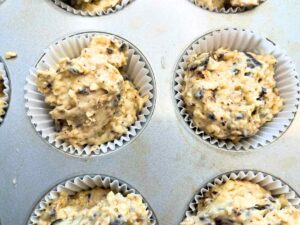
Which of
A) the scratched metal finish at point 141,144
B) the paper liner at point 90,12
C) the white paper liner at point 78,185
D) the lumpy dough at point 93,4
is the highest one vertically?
the lumpy dough at point 93,4

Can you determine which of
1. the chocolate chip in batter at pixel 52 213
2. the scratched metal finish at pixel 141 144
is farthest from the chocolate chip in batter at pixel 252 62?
the chocolate chip in batter at pixel 52 213

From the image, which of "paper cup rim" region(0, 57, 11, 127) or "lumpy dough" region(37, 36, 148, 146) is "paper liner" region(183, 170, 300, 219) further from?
"paper cup rim" region(0, 57, 11, 127)

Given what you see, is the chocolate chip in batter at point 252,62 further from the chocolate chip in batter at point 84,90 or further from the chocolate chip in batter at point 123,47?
the chocolate chip in batter at point 84,90

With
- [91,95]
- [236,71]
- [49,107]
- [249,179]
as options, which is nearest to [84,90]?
[91,95]

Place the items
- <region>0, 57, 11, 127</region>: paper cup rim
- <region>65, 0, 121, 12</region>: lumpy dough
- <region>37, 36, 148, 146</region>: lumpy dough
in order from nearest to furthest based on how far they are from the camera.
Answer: <region>37, 36, 148, 146</region>: lumpy dough → <region>0, 57, 11, 127</region>: paper cup rim → <region>65, 0, 121, 12</region>: lumpy dough

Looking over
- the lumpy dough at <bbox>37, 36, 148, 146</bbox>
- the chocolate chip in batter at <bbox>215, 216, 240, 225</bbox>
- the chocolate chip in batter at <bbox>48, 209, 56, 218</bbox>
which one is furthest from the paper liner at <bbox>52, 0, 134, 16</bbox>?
the chocolate chip in batter at <bbox>215, 216, 240, 225</bbox>

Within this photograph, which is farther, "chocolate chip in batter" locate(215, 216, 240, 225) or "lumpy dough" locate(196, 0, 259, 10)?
"lumpy dough" locate(196, 0, 259, 10)
